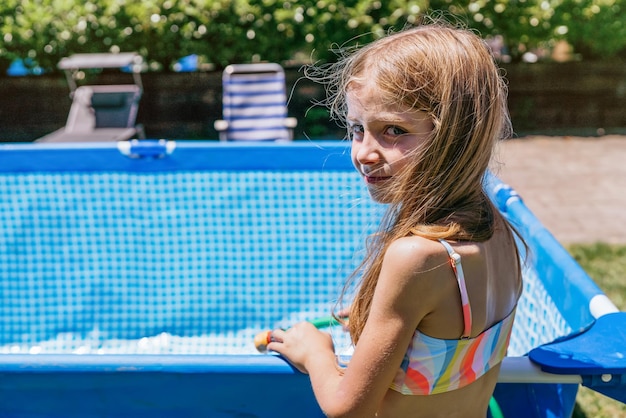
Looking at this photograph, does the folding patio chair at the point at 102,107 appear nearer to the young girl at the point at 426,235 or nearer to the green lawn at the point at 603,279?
the green lawn at the point at 603,279

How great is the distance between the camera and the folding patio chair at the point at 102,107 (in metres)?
7.16

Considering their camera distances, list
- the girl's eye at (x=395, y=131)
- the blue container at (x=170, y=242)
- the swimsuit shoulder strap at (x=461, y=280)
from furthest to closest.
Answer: the blue container at (x=170, y=242) < the girl's eye at (x=395, y=131) < the swimsuit shoulder strap at (x=461, y=280)

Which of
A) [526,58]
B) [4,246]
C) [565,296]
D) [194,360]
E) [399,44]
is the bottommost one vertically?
[526,58]

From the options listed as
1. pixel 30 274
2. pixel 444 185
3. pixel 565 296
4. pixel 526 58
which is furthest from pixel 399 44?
pixel 526 58

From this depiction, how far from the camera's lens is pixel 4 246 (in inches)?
160

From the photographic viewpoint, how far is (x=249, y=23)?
7711 millimetres

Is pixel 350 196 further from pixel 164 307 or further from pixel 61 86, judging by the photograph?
pixel 61 86

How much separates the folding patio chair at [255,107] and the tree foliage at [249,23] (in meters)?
0.41

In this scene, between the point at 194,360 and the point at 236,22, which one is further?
the point at 236,22

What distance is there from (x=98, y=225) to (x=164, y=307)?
667 mm

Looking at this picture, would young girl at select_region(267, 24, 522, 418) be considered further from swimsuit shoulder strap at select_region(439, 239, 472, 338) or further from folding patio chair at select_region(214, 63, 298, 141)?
folding patio chair at select_region(214, 63, 298, 141)

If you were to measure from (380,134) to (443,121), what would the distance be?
169 millimetres

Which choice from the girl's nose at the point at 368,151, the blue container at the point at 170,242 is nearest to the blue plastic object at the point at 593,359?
the girl's nose at the point at 368,151

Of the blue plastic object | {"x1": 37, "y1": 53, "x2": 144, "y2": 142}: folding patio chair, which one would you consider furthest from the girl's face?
{"x1": 37, "y1": 53, "x2": 144, "y2": 142}: folding patio chair
